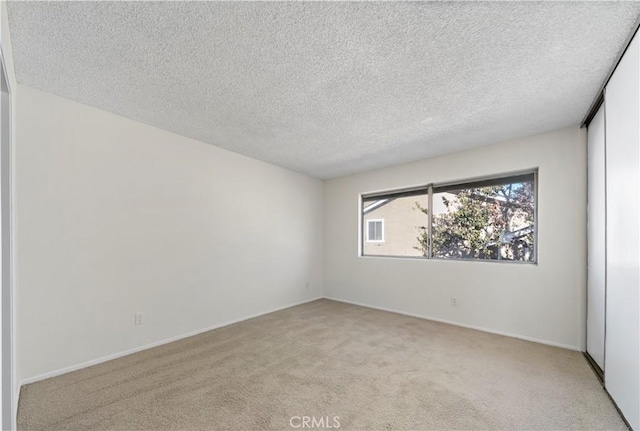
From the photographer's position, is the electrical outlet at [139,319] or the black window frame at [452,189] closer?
the electrical outlet at [139,319]

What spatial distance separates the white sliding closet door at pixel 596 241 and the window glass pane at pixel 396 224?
72.1 inches

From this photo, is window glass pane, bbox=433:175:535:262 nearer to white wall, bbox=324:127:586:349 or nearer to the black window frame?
the black window frame

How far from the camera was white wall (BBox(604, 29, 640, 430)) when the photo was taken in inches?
63.0

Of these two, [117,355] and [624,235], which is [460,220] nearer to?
[624,235]

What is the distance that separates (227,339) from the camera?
121 inches

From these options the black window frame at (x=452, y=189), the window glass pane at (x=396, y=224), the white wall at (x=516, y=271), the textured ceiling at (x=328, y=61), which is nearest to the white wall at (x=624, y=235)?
the textured ceiling at (x=328, y=61)

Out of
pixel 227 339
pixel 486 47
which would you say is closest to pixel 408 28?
pixel 486 47

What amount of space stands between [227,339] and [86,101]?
2.75m

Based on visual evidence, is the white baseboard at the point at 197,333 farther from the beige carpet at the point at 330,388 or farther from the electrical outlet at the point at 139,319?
the electrical outlet at the point at 139,319

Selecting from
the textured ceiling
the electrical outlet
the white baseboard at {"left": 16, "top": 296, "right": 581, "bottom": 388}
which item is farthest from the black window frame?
the electrical outlet

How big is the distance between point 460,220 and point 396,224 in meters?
1.01

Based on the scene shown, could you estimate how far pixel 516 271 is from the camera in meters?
3.21

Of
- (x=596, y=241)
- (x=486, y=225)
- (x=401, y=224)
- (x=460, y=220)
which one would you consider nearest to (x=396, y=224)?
(x=401, y=224)

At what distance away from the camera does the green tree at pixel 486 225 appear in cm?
331
